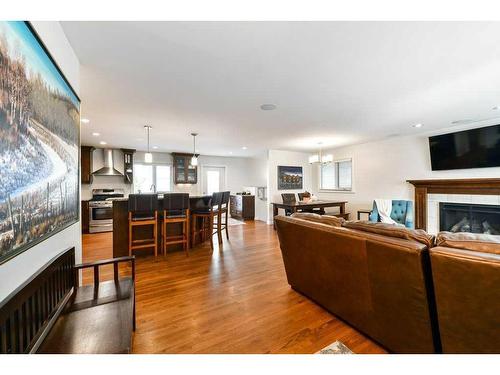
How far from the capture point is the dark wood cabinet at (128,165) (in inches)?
246

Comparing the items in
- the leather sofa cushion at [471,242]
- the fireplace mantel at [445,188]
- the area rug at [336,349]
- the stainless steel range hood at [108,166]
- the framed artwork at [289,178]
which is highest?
the stainless steel range hood at [108,166]

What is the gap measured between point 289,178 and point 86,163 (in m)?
5.92

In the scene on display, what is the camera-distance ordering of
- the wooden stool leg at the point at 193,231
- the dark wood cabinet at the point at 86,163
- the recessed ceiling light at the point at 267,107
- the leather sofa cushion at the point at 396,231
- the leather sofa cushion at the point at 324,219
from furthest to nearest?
the dark wood cabinet at the point at 86,163 → the wooden stool leg at the point at 193,231 → the recessed ceiling light at the point at 267,107 → the leather sofa cushion at the point at 324,219 → the leather sofa cushion at the point at 396,231

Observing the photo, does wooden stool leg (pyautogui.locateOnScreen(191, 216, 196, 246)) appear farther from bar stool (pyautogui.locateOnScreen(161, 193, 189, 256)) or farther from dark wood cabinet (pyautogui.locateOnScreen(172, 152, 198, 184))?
dark wood cabinet (pyautogui.locateOnScreen(172, 152, 198, 184))

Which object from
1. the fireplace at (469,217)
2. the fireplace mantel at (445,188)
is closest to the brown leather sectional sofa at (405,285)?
the fireplace mantel at (445,188)

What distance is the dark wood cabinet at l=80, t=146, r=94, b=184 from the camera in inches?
223

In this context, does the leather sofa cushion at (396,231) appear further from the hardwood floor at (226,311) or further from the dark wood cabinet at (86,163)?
the dark wood cabinet at (86,163)

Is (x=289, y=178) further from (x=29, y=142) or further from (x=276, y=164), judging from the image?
(x=29, y=142)

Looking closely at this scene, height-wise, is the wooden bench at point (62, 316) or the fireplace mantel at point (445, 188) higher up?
the fireplace mantel at point (445, 188)

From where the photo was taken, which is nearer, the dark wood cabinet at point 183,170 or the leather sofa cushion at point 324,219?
the leather sofa cushion at point 324,219

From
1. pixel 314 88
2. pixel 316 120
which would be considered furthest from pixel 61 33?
pixel 316 120

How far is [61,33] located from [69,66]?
0.72 feet

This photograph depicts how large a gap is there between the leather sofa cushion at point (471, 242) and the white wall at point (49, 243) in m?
2.14

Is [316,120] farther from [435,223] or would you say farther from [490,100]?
[435,223]
